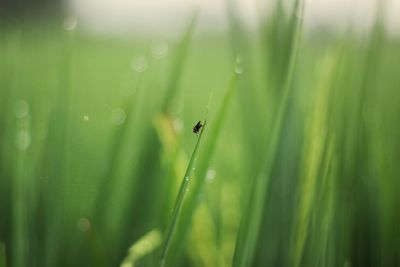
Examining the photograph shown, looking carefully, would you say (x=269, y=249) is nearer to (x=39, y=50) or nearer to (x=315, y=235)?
(x=315, y=235)

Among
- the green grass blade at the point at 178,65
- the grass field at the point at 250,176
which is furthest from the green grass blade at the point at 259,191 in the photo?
the green grass blade at the point at 178,65

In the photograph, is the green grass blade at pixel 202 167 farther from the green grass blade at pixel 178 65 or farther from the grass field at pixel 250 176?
the green grass blade at pixel 178 65

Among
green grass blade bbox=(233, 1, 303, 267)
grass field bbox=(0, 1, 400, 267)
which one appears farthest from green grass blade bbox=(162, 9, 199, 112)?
green grass blade bbox=(233, 1, 303, 267)

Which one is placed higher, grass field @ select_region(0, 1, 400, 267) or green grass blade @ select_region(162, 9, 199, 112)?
green grass blade @ select_region(162, 9, 199, 112)

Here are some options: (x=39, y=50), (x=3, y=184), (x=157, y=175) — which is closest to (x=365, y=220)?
(x=157, y=175)

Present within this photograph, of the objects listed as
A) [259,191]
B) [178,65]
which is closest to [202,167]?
[259,191]

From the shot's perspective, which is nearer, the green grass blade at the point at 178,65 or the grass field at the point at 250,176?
the grass field at the point at 250,176

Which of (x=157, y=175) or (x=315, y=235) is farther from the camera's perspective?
(x=157, y=175)

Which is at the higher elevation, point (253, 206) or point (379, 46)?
point (379, 46)

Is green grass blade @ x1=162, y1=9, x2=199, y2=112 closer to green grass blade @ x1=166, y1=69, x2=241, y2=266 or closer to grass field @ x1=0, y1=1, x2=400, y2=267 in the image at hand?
grass field @ x1=0, y1=1, x2=400, y2=267

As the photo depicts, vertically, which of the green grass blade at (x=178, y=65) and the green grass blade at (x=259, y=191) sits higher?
the green grass blade at (x=178, y=65)

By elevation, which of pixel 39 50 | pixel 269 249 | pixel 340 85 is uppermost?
pixel 39 50
